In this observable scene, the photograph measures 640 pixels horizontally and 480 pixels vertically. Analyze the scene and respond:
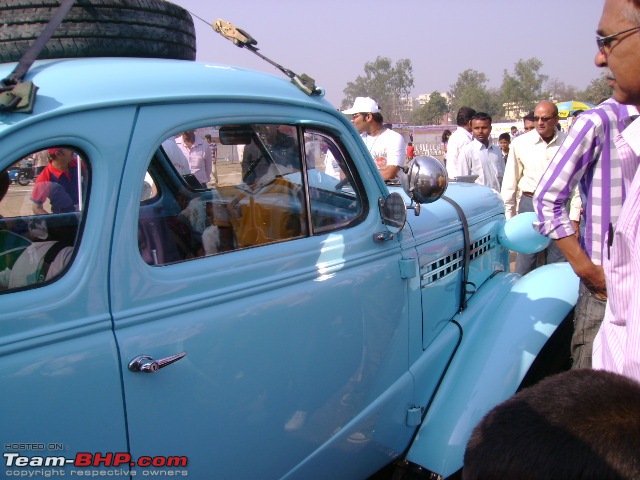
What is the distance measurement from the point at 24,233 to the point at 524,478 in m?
1.41

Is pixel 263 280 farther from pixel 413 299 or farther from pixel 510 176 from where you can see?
pixel 510 176

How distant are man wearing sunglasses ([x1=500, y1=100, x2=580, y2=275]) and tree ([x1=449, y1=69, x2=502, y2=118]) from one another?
7633 cm

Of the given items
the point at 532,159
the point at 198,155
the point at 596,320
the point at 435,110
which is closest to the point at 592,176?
the point at 596,320

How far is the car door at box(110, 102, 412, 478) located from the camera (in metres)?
1.54

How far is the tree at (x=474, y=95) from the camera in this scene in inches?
3327

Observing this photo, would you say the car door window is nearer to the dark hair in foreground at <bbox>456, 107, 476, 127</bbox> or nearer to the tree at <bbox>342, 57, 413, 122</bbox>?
the dark hair in foreground at <bbox>456, 107, 476, 127</bbox>

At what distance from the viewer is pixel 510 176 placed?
5.79 m

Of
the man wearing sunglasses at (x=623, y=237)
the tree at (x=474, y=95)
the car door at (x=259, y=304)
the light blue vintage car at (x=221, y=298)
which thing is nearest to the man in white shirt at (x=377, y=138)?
the light blue vintage car at (x=221, y=298)

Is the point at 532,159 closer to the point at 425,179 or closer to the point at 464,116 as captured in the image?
the point at 464,116

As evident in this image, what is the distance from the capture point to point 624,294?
5.03 ft

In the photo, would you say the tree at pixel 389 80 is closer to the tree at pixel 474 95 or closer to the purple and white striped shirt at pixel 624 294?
the tree at pixel 474 95

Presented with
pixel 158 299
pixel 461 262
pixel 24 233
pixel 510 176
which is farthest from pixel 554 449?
pixel 510 176

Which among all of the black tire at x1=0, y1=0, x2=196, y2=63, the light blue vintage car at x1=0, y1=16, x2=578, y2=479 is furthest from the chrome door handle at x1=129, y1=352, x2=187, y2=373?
the black tire at x1=0, y1=0, x2=196, y2=63

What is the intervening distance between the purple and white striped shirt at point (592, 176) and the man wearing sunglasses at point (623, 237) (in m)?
0.38
